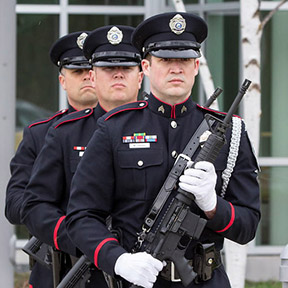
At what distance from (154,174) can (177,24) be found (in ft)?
1.96

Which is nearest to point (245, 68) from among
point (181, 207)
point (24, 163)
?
point (24, 163)

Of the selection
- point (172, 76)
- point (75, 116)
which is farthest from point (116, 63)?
point (172, 76)

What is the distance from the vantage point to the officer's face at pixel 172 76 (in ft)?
11.1

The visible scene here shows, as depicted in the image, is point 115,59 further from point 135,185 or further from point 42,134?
point 135,185

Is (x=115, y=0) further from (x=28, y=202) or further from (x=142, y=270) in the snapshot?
(x=142, y=270)

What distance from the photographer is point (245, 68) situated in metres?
6.05

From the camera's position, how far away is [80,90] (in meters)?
4.55

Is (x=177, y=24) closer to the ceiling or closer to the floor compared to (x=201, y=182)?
closer to the ceiling

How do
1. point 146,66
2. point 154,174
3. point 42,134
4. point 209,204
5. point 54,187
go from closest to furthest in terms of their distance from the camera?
point 209,204
point 154,174
point 146,66
point 54,187
point 42,134

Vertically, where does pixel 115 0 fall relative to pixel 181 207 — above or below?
above

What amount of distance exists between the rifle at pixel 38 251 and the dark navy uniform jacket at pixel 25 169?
0.08m

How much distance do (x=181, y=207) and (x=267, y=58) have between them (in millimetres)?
5143

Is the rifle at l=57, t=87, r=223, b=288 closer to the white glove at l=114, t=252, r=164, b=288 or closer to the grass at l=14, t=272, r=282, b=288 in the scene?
the white glove at l=114, t=252, r=164, b=288

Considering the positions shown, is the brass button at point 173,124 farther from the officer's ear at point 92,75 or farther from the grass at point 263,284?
the grass at point 263,284
